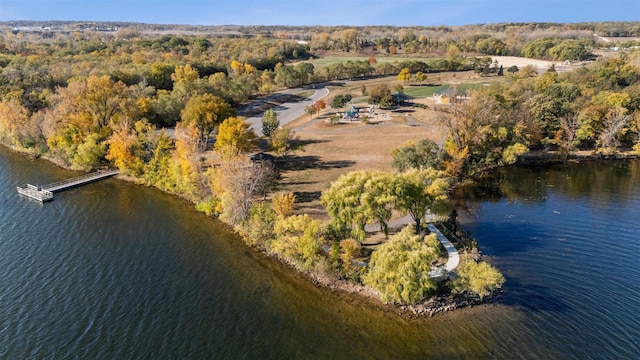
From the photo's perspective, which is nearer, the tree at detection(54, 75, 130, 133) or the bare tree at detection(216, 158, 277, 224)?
the bare tree at detection(216, 158, 277, 224)

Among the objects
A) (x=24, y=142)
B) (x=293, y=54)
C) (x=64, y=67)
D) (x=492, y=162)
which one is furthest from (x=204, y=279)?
(x=293, y=54)

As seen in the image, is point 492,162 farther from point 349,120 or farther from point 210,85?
point 210,85

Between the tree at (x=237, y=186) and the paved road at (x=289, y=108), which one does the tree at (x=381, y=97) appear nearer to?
the paved road at (x=289, y=108)

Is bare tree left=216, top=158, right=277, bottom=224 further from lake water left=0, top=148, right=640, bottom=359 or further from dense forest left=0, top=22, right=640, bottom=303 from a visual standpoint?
lake water left=0, top=148, right=640, bottom=359

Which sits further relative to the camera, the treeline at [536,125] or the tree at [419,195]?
the treeline at [536,125]

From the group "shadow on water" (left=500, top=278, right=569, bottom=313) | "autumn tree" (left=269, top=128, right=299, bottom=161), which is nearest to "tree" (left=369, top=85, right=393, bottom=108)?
"autumn tree" (left=269, top=128, right=299, bottom=161)

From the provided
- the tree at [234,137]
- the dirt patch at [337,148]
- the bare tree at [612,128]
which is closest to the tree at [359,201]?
the dirt patch at [337,148]

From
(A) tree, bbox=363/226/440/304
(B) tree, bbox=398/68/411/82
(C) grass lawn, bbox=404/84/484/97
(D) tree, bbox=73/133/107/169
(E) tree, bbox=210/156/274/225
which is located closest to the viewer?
(A) tree, bbox=363/226/440/304
